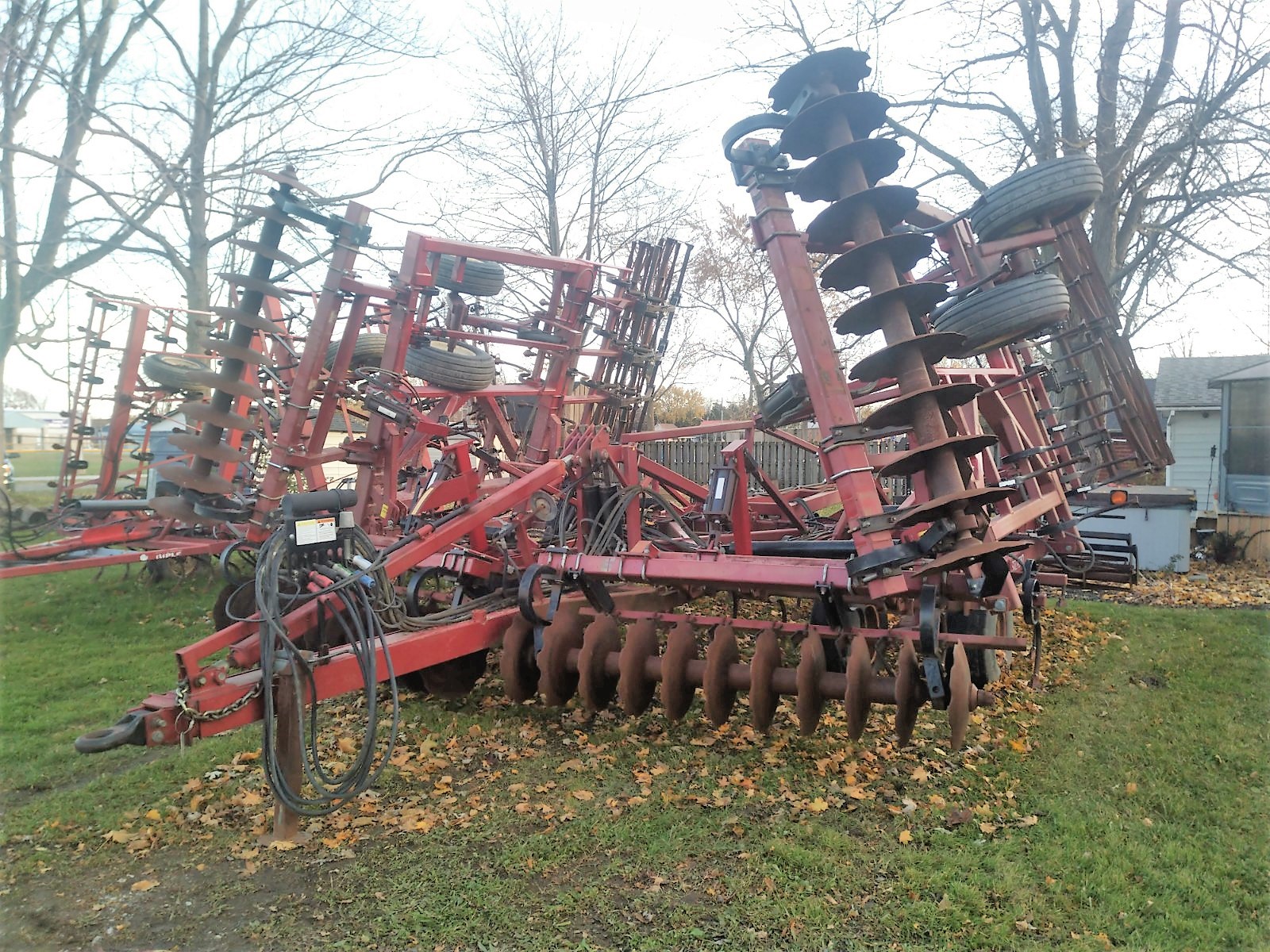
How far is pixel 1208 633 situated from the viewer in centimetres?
714

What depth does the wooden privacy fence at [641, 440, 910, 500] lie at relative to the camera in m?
19.7

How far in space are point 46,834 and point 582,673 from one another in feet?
8.61

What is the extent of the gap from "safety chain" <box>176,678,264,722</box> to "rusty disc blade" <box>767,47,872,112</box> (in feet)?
12.0

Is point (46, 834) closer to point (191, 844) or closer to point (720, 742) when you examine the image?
point (191, 844)

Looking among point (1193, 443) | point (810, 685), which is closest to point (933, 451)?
point (810, 685)

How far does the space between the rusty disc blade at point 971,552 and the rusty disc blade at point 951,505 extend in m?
0.17

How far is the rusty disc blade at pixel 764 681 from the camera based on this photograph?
13.7 feet

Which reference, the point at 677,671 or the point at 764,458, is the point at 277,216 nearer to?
the point at 677,671

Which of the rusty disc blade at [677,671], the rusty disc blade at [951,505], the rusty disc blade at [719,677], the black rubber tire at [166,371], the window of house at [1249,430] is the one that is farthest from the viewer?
the window of house at [1249,430]

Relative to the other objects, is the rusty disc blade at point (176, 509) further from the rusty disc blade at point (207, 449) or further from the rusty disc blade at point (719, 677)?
the rusty disc blade at point (719, 677)

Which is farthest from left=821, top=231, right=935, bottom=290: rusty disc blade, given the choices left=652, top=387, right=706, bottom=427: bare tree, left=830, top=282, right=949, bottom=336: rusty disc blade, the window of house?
left=652, top=387, right=706, bottom=427: bare tree

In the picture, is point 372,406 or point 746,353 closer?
point 372,406

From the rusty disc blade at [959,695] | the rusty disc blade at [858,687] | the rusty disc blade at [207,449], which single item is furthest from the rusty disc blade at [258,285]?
the rusty disc blade at [959,695]

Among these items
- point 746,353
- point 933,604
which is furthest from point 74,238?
point 746,353
